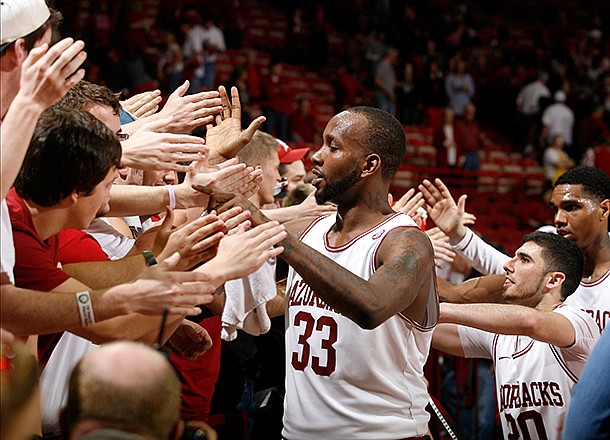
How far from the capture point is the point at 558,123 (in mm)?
17312

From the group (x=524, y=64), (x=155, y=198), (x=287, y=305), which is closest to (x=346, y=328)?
(x=287, y=305)

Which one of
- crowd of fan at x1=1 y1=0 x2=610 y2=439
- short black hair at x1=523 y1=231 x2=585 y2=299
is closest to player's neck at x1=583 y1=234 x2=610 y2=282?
short black hair at x1=523 y1=231 x2=585 y2=299

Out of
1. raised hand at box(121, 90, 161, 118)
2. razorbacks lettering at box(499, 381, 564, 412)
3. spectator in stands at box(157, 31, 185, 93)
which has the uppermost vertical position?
raised hand at box(121, 90, 161, 118)

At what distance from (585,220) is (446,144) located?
1085cm

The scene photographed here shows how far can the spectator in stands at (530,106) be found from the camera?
1808 centimetres

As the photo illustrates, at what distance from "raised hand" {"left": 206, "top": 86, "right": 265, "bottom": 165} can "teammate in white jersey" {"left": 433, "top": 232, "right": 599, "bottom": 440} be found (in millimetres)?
1202

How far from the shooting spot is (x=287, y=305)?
12.6 feet

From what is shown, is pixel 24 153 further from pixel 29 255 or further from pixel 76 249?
pixel 76 249

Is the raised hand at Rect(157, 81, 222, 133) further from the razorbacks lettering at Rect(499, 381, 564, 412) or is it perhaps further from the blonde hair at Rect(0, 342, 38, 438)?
the razorbacks lettering at Rect(499, 381, 564, 412)

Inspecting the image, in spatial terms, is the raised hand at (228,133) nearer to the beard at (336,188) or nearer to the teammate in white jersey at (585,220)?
the beard at (336,188)

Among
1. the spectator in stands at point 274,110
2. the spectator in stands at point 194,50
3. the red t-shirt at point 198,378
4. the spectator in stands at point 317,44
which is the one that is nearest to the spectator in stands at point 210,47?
the spectator in stands at point 194,50

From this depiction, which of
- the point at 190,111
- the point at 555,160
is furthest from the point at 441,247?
the point at 555,160

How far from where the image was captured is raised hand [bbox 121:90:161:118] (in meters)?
4.82

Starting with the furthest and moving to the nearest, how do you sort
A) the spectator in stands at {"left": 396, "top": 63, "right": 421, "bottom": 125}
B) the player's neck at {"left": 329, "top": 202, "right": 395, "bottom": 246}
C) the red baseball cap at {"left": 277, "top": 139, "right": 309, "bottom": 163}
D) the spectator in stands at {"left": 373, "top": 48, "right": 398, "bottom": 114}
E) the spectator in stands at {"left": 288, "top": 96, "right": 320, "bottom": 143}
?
the spectator in stands at {"left": 396, "top": 63, "right": 421, "bottom": 125} → the spectator in stands at {"left": 373, "top": 48, "right": 398, "bottom": 114} → the spectator in stands at {"left": 288, "top": 96, "right": 320, "bottom": 143} → the red baseball cap at {"left": 277, "top": 139, "right": 309, "bottom": 163} → the player's neck at {"left": 329, "top": 202, "right": 395, "bottom": 246}
